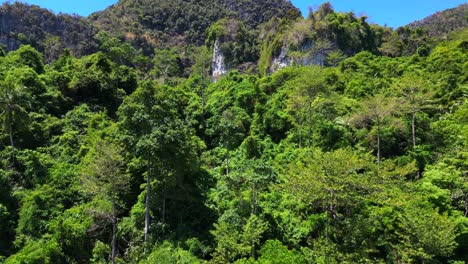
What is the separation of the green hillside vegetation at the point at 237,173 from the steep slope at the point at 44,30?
127 ft

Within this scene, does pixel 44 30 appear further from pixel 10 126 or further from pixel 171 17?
pixel 10 126

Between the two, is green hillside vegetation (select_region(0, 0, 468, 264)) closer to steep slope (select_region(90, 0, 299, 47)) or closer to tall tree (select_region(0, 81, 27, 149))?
tall tree (select_region(0, 81, 27, 149))

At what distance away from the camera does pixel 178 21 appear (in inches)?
4530

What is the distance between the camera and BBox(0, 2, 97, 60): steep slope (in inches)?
3125

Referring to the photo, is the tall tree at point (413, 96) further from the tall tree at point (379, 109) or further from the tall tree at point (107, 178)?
the tall tree at point (107, 178)

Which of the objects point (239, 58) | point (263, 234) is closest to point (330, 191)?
point (263, 234)

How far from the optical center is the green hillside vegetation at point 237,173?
20.8 metres

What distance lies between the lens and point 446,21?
382ft

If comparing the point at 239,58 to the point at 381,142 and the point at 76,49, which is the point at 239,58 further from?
the point at 381,142

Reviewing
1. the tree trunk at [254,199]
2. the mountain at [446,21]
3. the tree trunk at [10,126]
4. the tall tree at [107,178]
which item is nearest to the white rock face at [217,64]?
the tree trunk at [10,126]

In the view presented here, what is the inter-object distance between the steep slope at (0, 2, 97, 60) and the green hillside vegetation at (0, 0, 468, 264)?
127 feet

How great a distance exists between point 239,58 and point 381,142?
53.0 metres

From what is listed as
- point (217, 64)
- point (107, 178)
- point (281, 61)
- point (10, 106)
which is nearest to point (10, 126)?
point (10, 106)

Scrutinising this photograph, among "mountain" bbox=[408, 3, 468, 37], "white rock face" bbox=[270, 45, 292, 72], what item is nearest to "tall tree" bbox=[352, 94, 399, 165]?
"white rock face" bbox=[270, 45, 292, 72]
